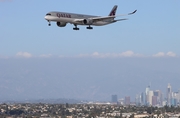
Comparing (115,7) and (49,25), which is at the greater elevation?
(115,7)

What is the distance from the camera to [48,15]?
13612 centimetres

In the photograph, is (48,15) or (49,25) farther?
(48,15)

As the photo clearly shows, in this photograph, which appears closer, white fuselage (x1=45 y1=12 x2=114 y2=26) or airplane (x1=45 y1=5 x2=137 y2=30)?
white fuselage (x1=45 y1=12 x2=114 y2=26)

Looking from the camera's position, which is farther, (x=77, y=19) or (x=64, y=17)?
(x=77, y=19)

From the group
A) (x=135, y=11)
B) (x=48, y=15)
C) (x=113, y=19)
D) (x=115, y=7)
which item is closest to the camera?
(x=135, y=11)

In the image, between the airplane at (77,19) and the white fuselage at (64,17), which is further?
the airplane at (77,19)

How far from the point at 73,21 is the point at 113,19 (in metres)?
11.0

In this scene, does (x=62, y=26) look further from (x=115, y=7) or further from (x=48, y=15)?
(x=115, y=7)

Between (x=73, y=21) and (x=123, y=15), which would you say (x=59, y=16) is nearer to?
(x=73, y=21)

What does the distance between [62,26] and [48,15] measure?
3.64 metres

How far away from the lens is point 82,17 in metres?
141

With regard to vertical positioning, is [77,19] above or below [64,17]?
above

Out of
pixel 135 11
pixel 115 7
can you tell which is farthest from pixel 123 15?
pixel 115 7

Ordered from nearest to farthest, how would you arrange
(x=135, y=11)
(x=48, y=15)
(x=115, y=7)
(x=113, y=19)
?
(x=135, y=11) → (x=48, y=15) → (x=113, y=19) → (x=115, y=7)
